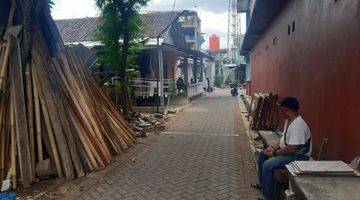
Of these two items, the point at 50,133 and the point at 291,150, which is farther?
the point at 50,133

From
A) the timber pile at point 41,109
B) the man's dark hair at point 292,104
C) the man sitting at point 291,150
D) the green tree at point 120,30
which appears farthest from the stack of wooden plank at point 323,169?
the green tree at point 120,30

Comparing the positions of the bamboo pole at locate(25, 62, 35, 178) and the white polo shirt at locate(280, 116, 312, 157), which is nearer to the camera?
the white polo shirt at locate(280, 116, 312, 157)

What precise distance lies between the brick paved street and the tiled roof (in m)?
11.2

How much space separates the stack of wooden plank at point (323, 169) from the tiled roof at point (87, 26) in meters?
16.1

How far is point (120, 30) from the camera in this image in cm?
1060

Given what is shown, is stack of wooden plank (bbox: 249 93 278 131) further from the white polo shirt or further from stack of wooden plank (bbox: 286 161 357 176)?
stack of wooden plank (bbox: 286 161 357 176)

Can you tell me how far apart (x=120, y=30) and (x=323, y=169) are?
330 inches

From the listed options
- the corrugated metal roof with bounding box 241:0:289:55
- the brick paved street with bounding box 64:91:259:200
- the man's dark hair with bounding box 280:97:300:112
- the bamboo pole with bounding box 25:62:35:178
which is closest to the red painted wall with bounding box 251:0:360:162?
the man's dark hair with bounding box 280:97:300:112

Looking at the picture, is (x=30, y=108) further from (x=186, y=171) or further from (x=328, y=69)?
(x=328, y=69)

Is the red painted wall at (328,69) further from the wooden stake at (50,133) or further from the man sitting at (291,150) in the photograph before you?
the wooden stake at (50,133)

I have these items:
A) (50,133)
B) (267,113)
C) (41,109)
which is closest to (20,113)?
(41,109)

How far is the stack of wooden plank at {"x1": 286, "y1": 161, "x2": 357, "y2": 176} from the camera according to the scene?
11.0 ft

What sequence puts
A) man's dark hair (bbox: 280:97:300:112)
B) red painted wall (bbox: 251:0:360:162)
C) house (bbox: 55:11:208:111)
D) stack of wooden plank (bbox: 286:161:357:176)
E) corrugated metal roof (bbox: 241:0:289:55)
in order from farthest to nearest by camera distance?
house (bbox: 55:11:208:111), corrugated metal roof (bbox: 241:0:289:55), man's dark hair (bbox: 280:97:300:112), red painted wall (bbox: 251:0:360:162), stack of wooden plank (bbox: 286:161:357:176)

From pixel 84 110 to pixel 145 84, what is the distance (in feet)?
29.5
